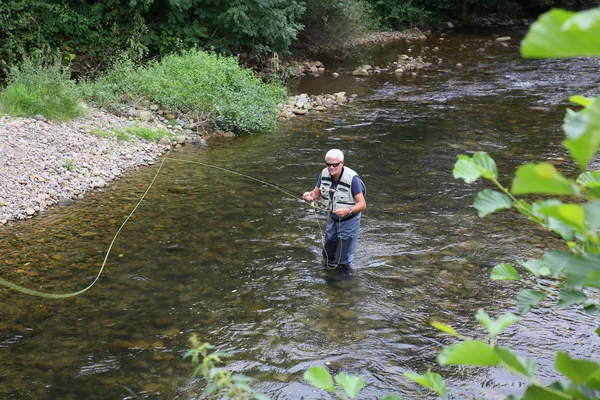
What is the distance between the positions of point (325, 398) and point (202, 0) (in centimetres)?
1612

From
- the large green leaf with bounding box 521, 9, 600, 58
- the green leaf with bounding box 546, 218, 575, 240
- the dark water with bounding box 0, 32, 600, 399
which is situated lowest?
the dark water with bounding box 0, 32, 600, 399

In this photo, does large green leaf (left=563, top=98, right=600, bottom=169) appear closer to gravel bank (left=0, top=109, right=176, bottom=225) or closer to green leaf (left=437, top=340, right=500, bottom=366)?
green leaf (left=437, top=340, right=500, bottom=366)

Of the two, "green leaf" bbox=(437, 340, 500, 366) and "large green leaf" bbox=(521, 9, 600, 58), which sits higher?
"large green leaf" bbox=(521, 9, 600, 58)

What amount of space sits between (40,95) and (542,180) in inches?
526

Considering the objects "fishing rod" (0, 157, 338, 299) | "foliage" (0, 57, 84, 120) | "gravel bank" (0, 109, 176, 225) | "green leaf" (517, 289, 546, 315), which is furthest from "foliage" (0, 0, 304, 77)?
"green leaf" (517, 289, 546, 315)

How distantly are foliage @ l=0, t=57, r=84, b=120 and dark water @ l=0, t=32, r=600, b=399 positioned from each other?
2743mm

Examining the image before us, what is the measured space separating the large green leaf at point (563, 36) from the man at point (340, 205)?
6.11 metres

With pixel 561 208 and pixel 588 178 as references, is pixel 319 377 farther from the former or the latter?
pixel 588 178

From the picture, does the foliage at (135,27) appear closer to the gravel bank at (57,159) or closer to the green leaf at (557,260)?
the gravel bank at (57,159)

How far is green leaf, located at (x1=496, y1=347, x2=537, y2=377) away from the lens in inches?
54.0

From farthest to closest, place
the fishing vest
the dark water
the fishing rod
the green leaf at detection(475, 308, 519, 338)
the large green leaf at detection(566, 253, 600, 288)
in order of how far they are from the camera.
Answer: the fishing vest
the fishing rod
the dark water
the green leaf at detection(475, 308, 519, 338)
the large green leaf at detection(566, 253, 600, 288)

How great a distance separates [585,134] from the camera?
3.37 feet

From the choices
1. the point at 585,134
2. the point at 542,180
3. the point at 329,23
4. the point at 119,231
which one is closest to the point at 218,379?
the point at 542,180

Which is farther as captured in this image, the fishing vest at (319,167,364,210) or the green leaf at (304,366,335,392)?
the fishing vest at (319,167,364,210)
